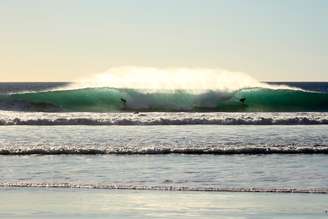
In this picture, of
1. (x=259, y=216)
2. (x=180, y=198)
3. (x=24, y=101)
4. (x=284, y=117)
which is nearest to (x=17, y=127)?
(x=284, y=117)

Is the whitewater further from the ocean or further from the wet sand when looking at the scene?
the wet sand

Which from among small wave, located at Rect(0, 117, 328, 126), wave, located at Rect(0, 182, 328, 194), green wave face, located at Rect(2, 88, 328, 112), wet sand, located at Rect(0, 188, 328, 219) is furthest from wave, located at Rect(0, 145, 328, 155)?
green wave face, located at Rect(2, 88, 328, 112)

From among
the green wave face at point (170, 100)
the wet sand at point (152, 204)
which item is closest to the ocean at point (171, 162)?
the wet sand at point (152, 204)

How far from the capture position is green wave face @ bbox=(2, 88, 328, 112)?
41.5 m

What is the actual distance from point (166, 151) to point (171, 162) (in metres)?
2.19

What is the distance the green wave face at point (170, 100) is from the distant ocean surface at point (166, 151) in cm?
94

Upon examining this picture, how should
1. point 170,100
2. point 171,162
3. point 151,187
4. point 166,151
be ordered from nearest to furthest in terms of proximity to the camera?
point 151,187 → point 171,162 → point 166,151 → point 170,100

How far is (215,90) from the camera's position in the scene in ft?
149

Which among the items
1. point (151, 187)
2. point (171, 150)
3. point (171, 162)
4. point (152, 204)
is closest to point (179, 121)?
point (171, 150)

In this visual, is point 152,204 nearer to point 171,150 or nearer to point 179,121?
point 171,150

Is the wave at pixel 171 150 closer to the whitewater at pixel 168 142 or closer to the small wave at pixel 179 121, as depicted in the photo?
the whitewater at pixel 168 142

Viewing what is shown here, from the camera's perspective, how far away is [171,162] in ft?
58.3

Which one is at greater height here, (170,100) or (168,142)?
(170,100)

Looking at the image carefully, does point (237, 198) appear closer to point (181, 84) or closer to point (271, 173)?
point (271, 173)
